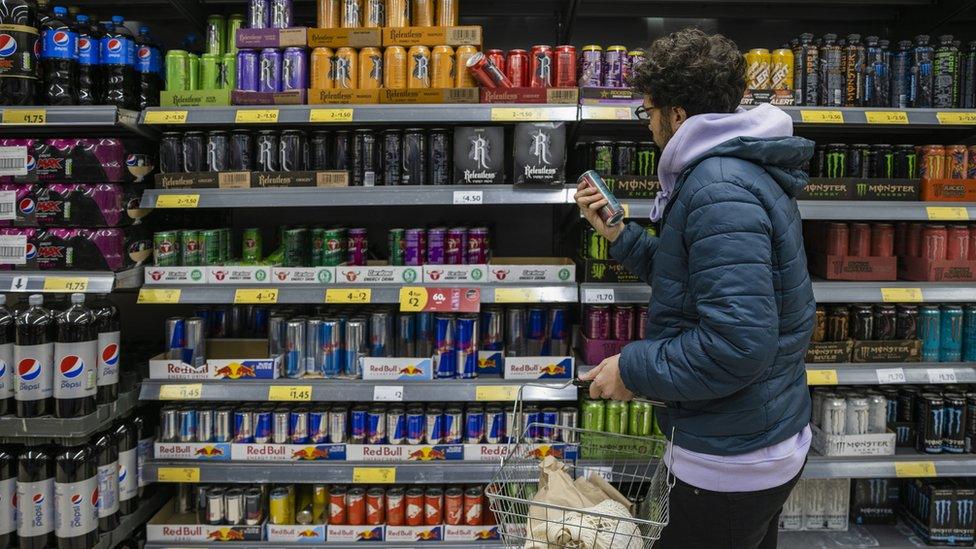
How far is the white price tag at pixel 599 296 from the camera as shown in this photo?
2.49 m

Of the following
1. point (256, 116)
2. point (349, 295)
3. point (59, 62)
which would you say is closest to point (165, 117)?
point (256, 116)

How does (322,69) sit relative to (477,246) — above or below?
above

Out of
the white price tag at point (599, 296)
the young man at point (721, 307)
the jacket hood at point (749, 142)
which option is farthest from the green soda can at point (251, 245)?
the jacket hood at point (749, 142)

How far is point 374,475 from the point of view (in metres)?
2.53

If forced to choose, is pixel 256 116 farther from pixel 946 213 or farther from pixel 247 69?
pixel 946 213

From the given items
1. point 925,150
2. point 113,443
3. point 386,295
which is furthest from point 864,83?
point 113,443

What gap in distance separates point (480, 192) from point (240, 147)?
3.04 ft

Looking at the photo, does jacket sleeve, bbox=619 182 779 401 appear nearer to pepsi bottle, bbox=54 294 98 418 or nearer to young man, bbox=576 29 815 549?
young man, bbox=576 29 815 549

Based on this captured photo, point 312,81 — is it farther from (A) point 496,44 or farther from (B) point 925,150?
(B) point 925,150

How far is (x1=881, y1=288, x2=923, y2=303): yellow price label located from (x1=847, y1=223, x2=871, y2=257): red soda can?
0.53ft

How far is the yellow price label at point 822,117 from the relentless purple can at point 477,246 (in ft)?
4.03

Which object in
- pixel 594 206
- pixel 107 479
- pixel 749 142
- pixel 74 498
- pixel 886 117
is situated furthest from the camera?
pixel 886 117

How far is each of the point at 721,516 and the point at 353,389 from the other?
1457 mm

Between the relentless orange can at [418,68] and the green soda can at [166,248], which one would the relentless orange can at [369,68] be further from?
the green soda can at [166,248]
